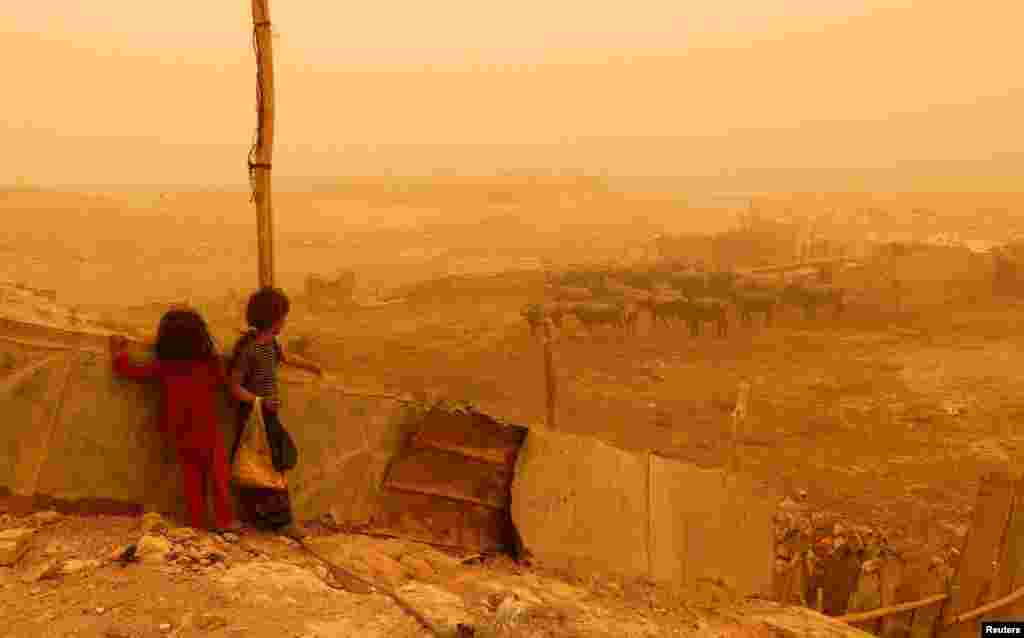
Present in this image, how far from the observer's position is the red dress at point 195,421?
149 inches

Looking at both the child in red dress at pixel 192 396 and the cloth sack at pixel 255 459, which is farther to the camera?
the cloth sack at pixel 255 459

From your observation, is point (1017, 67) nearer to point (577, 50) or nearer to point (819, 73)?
point (819, 73)

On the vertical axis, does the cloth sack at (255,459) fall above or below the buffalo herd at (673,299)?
above

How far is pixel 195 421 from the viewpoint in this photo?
3812 millimetres

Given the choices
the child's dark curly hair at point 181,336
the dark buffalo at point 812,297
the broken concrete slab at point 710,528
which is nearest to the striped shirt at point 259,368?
the child's dark curly hair at point 181,336

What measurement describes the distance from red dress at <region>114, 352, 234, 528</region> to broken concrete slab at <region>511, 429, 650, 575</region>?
57.2 inches

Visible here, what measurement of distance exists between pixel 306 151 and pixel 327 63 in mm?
28098

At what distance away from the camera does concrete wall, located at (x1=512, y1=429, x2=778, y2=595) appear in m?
4.62

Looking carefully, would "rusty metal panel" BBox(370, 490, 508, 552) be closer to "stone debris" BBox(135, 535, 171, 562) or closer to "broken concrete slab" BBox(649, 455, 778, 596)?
"broken concrete slab" BBox(649, 455, 778, 596)

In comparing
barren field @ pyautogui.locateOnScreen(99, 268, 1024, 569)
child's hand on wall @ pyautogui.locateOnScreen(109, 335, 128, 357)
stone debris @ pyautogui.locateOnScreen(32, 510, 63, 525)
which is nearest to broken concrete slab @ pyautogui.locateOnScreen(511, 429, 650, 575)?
child's hand on wall @ pyautogui.locateOnScreen(109, 335, 128, 357)

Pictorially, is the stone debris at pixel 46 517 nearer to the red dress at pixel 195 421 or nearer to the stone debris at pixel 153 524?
the stone debris at pixel 153 524

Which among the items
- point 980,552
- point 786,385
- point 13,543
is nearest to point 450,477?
point 13,543

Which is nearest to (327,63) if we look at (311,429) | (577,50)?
(577,50)

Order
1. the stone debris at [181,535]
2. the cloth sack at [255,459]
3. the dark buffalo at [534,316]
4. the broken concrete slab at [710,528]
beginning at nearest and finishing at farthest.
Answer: the stone debris at [181,535] → the cloth sack at [255,459] → the broken concrete slab at [710,528] → the dark buffalo at [534,316]
